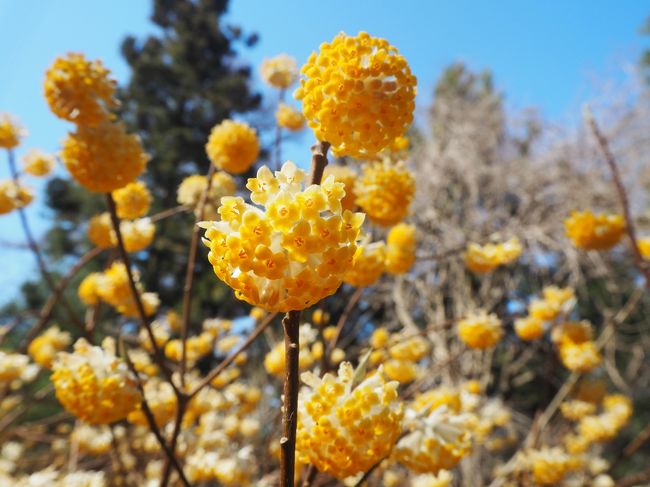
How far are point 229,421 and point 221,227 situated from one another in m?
2.07

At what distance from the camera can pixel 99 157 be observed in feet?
3.55

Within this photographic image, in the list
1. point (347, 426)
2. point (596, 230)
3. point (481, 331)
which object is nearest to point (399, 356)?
point (481, 331)

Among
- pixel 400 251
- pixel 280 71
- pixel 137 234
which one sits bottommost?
pixel 400 251

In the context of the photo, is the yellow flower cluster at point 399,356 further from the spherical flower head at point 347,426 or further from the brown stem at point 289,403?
the brown stem at point 289,403

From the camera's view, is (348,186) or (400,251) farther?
(400,251)

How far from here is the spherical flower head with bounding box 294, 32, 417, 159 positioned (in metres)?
0.72

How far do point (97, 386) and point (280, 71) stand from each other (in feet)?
4.87

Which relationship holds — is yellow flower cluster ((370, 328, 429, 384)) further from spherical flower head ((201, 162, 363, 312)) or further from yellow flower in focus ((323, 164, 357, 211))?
spherical flower head ((201, 162, 363, 312))

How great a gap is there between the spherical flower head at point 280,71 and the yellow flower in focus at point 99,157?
1.04m

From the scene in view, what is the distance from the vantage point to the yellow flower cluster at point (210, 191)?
1581 millimetres

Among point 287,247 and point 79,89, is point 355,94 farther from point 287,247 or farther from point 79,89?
point 79,89

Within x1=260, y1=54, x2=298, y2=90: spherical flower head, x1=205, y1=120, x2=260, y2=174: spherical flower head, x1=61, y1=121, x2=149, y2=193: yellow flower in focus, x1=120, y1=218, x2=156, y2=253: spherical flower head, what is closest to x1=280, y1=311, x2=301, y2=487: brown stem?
x1=61, y1=121, x2=149, y2=193: yellow flower in focus

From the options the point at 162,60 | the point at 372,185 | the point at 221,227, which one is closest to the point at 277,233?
the point at 221,227

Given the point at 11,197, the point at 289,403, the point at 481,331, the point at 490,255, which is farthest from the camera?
the point at 490,255
